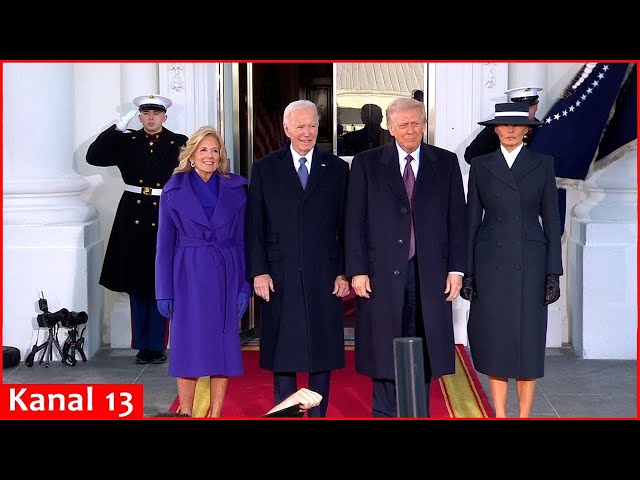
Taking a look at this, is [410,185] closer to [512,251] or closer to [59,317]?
[512,251]

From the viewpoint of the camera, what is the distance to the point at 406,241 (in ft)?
16.7

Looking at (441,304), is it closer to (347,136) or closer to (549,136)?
(549,136)

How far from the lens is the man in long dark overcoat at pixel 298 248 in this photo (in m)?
5.18

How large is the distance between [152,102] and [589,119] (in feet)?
8.70

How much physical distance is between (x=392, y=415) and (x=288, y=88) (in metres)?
3.60

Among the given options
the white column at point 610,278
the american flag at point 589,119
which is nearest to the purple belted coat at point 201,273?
the american flag at point 589,119

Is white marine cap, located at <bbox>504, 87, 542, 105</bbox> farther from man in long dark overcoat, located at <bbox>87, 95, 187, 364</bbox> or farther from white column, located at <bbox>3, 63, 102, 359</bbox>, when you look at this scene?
white column, located at <bbox>3, 63, 102, 359</bbox>

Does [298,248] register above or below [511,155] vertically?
below

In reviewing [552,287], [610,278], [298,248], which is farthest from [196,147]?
[610,278]

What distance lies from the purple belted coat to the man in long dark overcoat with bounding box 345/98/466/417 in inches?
21.3

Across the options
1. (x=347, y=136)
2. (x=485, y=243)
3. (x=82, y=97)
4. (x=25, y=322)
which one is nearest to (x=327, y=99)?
(x=347, y=136)

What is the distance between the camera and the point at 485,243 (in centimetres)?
512

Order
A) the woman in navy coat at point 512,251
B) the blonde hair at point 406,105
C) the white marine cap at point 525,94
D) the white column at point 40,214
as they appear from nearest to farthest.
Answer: the blonde hair at point 406,105
the woman in navy coat at point 512,251
the white marine cap at point 525,94
the white column at point 40,214

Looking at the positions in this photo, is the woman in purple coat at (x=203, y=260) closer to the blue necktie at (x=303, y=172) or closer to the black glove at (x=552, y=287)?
the blue necktie at (x=303, y=172)
